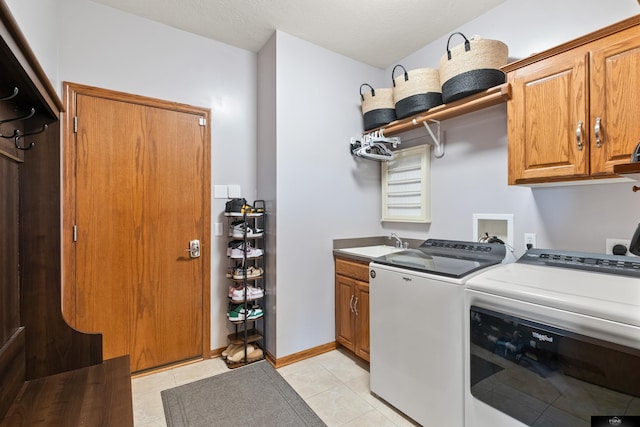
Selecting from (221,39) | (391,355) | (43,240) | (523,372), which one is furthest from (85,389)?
(221,39)

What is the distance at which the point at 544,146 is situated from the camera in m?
1.59

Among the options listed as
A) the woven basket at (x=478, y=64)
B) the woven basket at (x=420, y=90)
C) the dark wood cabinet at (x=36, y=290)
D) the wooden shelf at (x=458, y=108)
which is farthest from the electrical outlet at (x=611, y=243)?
the dark wood cabinet at (x=36, y=290)

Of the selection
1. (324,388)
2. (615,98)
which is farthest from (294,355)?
(615,98)

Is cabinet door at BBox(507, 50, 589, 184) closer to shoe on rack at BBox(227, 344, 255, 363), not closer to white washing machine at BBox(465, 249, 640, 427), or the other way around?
white washing machine at BBox(465, 249, 640, 427)

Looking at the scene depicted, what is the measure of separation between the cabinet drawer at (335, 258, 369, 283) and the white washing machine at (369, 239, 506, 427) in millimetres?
356

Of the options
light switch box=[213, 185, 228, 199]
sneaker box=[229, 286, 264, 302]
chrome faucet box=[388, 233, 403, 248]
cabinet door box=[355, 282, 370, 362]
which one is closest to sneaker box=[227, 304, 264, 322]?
sneaker box=[229, 286, 264, 302]

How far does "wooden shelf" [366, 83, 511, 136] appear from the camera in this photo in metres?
1.81

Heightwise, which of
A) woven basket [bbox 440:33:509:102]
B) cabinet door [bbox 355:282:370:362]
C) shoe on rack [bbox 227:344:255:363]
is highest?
woven basket [bbox 440:33:509:102]

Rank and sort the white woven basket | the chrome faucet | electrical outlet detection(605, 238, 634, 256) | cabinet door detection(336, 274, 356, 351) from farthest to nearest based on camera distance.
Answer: the chrome faucet → cabinet door detection(336, 274, 356, 351) → the white woven basket → electrical outlet detection(605, 238, 634, 256)

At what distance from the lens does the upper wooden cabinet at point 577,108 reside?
4.40 ft

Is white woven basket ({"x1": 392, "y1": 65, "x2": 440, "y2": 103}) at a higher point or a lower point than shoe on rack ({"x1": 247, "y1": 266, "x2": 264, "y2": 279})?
higher

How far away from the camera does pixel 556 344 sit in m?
1.16

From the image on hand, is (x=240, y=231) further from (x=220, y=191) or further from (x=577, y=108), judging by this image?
(x=577, y=108)

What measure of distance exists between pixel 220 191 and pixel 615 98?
259cm
